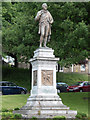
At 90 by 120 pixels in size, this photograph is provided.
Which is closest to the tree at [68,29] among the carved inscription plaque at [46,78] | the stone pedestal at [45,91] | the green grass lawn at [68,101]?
the green grass lawn at [68,101]

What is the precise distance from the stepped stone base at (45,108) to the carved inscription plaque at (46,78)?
81 centimetres

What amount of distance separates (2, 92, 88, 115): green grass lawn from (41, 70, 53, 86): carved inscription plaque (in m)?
4.83

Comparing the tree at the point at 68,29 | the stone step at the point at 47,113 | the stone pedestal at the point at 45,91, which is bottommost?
the stone step at the point at 47,113

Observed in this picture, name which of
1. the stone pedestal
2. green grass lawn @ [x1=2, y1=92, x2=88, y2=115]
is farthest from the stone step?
green grass lawn @ [x1=2, y1=92, x2=88, y2=115]

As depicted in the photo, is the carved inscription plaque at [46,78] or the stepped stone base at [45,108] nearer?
the stepped stone base at [45,108]

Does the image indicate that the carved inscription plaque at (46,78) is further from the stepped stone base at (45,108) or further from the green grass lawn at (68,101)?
the green grass lawn at (68,101)

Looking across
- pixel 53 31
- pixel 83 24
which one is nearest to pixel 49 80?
pixel 83 24

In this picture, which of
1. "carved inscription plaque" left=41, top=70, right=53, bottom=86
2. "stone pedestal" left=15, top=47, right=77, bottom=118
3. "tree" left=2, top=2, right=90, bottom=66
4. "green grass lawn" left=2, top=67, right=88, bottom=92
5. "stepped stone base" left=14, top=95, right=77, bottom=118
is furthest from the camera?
"green grass lawn" left=2, top=67, right=88, bottom=92

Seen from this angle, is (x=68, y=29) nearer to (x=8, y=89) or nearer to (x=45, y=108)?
(x=45, y=108)

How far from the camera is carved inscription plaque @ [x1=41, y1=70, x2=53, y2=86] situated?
17938 mm

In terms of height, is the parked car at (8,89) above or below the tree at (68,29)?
below

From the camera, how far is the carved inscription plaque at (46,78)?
58.9ft

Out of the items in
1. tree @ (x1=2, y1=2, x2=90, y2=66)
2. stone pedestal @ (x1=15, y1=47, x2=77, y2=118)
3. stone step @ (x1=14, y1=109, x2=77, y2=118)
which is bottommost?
stone step @ (x1=14, y1=109, x2=77, y2=118)

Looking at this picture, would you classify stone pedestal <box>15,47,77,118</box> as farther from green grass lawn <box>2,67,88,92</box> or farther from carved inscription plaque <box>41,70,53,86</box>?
green grass lawn <box>2,67,88,92</box>
